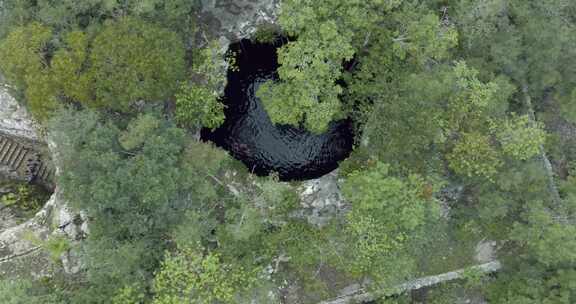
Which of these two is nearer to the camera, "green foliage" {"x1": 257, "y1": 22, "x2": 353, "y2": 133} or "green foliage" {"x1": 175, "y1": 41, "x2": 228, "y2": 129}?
"green foliage" {"x1": 257, "y1": 22, "x2": 353, "y2": 133}

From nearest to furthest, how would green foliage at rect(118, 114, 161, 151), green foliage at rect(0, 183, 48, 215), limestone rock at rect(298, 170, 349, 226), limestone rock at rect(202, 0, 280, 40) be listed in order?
green foliage at rect(118, 114, 161, 151) → limestone rock at rect(298, 170, 349, 226) → green foliage at rect(0, 183, 48, 215) → limestone rock at rect(202, 0, 280, 40)

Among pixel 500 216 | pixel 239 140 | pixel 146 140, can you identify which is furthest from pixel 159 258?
pixel 500 216

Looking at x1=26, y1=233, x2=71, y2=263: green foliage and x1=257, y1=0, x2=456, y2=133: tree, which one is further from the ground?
x1=257, y1=0, x2=456, y2=133: tree

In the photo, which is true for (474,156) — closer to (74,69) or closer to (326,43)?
(326,43)

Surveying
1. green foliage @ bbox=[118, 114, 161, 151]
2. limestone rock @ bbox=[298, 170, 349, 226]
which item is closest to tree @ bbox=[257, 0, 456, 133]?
limestone rock @ bbox=[298, 170, 349, 226]

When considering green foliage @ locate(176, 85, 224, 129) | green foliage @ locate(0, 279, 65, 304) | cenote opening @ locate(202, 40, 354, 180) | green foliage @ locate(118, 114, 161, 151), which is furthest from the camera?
cenote opening @ locate(202, 40, 354, 180)

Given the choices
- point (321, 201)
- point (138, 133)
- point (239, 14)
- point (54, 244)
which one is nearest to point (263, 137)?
point (321, 201)

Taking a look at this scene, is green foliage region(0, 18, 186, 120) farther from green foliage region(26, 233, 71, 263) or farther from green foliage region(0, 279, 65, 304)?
green foliage region(0, 279, 65, 304)

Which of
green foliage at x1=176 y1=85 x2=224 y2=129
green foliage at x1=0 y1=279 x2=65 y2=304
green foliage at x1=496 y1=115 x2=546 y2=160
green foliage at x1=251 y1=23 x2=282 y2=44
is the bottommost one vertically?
green foliage at x1=0 y1=279 x2=65 y2=304
